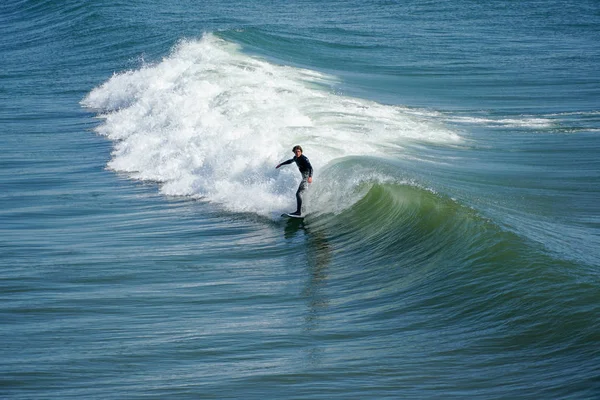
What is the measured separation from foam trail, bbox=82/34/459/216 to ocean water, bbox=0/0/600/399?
0.09m

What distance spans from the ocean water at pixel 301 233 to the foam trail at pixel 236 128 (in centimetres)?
9

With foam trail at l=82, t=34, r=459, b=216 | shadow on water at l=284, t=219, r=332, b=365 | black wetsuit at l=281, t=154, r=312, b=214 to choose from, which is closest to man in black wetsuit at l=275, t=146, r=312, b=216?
black wetsuit at l=281, t=154, r=312, b=214

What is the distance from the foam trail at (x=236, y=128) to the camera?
59.9 ft

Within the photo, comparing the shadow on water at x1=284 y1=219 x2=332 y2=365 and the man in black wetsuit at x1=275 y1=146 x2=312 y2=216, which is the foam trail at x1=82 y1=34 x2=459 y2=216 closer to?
the man in black wetsuit at x1=275 y1=146 x2=312 y2=216

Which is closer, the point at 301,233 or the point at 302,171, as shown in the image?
the point at 301,233

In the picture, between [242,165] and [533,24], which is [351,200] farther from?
[533,24]

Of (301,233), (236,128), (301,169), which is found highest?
(301,169)

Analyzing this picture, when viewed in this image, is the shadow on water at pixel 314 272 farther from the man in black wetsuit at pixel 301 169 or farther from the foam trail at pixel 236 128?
the foam trail at pixel 236 128

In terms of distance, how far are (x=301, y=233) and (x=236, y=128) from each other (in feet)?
21.4

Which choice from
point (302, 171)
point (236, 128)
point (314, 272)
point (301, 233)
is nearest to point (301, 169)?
point (302, 171)

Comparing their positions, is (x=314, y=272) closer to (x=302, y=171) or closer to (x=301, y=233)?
(x=301, y=233)

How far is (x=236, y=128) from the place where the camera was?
21.0 m

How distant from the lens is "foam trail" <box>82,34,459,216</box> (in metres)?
18.2

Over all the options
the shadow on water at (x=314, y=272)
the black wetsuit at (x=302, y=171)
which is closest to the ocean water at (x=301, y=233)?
the shadow on water at (x=314, y=272)
